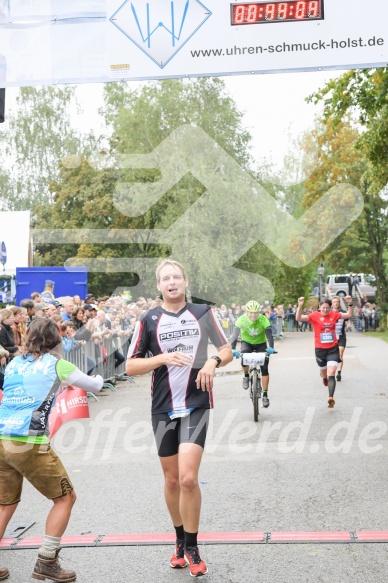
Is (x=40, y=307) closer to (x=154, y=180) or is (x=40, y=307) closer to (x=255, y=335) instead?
(x=255, y=335)

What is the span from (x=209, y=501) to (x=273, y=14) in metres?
4.22

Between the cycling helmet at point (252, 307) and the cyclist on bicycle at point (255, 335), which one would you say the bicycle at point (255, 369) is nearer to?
the cyclist on bicycle at point (255, 335)

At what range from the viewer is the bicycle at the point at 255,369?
12.0 meters

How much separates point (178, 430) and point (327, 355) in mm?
8639

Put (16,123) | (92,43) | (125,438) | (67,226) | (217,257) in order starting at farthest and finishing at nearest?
(16,123) < (67,226) < (217,257) < (125,438) < (92,43)

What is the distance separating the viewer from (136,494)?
7.44m

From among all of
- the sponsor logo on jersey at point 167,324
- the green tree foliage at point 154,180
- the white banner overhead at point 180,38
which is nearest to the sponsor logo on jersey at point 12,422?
the sponsor logo on jersey at point 167,324

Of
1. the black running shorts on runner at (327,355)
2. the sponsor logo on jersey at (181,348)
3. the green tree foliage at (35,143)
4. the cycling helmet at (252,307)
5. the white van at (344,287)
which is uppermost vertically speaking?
the green tree foliage at (35,143)

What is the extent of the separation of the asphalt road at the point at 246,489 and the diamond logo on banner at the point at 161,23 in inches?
151

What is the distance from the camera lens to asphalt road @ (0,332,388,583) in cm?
527

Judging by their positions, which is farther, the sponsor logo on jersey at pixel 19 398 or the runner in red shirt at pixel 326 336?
the runner in red shirt at pixel 326 336

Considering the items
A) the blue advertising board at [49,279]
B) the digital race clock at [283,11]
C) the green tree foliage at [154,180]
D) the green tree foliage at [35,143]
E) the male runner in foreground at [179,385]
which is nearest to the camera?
the male runner in foreground at [179,385]

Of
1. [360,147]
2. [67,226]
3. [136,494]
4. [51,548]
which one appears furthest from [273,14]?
[67,226]

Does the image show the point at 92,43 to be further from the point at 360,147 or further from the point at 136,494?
the point at 360,147
